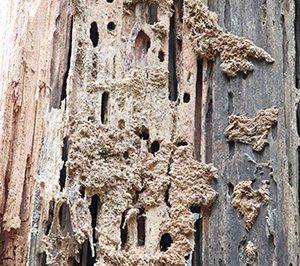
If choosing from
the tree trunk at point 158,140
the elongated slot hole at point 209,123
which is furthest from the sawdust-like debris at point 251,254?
the elongated slot hole at point 209,123

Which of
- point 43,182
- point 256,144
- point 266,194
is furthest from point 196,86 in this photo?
point 43,182

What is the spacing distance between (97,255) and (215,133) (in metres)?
0.47

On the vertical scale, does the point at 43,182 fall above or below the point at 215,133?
below

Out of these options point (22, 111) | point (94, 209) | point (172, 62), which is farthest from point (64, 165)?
point (172, 62)

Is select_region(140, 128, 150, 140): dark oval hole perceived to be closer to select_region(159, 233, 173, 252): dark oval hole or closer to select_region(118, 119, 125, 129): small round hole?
select_region(118, 119, 125, 129): small round hole

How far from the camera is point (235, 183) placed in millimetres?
1740

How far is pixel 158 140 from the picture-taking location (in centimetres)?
179

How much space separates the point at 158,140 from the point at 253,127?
0.27 metres

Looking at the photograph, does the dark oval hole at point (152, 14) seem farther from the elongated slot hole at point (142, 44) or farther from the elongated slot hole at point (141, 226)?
the elongated slot hole at point (141, 226)

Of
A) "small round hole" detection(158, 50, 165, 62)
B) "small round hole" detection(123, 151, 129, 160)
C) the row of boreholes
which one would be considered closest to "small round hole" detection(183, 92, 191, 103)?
the row of boreholes

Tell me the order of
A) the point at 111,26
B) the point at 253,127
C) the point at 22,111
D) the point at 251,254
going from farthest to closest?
1. the point at 22,111
2. the point at 111,26
3. the point at 253,127
4. the point at 251,254

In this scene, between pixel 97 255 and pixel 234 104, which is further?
pixel 234 104

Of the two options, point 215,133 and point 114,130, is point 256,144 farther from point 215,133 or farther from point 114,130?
point 114,130

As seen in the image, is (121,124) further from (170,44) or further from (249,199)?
(249,199)
